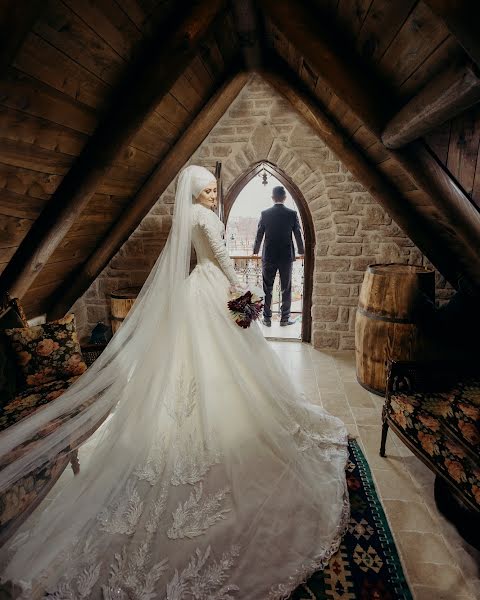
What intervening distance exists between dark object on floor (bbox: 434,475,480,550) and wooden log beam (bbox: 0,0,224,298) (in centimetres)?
278

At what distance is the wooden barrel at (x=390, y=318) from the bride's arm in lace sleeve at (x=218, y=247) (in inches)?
47.3

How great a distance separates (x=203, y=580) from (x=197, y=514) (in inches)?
10.9

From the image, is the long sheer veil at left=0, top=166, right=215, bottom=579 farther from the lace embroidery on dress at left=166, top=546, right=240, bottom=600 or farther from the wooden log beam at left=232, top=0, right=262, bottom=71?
the wooden log beam at left=232, top=0, right=262, bottom=71

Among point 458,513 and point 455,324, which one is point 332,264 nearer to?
point 455,324

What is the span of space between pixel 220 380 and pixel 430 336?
1730mm

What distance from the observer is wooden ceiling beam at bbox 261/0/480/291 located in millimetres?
1969

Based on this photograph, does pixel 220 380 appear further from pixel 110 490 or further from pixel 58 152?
pixel 58 152

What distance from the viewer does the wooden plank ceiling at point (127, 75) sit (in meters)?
1.53

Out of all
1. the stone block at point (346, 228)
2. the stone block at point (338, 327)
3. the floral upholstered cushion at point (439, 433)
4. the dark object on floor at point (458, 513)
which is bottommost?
the dark object on floor at point (458, 513)

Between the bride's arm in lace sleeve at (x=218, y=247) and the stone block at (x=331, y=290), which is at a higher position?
the bride's arm in lace sleeve at (x=218, y=247)

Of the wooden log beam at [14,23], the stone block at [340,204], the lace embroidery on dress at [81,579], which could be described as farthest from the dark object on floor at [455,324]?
the wooden log beam at [14,23]

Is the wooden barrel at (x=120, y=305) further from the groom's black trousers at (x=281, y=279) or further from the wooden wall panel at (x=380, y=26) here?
the wooden wall panel at (x=380, y=26)

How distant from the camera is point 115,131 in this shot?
224 centimetres

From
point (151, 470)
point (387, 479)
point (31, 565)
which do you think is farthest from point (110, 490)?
point (387, 479)
